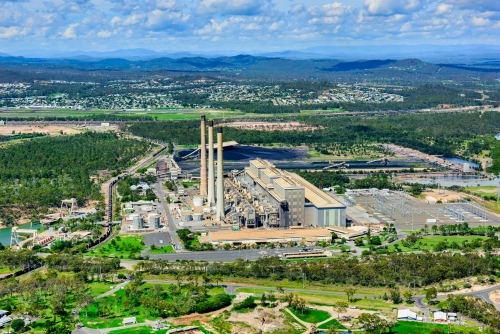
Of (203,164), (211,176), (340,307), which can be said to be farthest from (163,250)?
(340,307)

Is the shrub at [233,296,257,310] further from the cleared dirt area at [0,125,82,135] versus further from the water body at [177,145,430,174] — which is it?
the cleared dirt area at [0,125,82,135]

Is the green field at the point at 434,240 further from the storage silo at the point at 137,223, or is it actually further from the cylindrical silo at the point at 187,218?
the storage silo at the point at 137,223

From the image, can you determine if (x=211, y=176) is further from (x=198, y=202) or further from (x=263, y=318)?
(x=263, y=318)

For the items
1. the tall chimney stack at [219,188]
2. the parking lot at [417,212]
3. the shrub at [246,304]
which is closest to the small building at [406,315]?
the shrub at [246,304]

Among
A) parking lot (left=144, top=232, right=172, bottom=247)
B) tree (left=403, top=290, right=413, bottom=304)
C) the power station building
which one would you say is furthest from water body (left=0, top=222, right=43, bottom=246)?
tree (left=403, top=290, right=413, bottom=304)

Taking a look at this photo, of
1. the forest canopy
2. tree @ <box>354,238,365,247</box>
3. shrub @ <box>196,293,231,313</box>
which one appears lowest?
tree @ <box>354,238,365,247</box>
